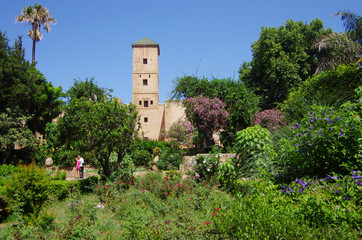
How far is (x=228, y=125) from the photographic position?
20.3 meters

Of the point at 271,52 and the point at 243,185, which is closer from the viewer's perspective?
the point at 243,185

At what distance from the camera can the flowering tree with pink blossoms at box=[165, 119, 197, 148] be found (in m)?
18.5

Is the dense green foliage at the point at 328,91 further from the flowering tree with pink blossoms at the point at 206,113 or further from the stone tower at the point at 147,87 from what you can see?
the stone tower at the point at 147,87

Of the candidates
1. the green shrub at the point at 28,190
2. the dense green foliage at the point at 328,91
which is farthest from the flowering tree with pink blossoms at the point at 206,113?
the green shrub at the point at 28,190

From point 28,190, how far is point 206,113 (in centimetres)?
1305

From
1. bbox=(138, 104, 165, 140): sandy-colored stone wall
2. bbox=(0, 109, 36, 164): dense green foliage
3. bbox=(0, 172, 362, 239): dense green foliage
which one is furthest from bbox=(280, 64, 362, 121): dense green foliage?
bbox=(138, 104, 165, 140): sandy-colored stone wall

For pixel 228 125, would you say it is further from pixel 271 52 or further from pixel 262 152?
pixel 262 152

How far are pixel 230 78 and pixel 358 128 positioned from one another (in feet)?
53.5

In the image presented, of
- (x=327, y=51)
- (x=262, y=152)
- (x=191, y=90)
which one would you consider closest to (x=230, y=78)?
(x=191, y=90)

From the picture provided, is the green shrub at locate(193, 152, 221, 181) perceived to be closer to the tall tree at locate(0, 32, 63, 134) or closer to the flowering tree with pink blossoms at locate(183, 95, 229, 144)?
the flowering tree with pink blossoms at locate(183, 95, 229, 144)

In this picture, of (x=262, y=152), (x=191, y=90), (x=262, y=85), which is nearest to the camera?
(x=262, y=152)

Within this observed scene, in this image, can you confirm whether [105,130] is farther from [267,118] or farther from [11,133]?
[267,118]

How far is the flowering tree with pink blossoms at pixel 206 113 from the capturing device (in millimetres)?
18375

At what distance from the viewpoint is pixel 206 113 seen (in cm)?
1836
